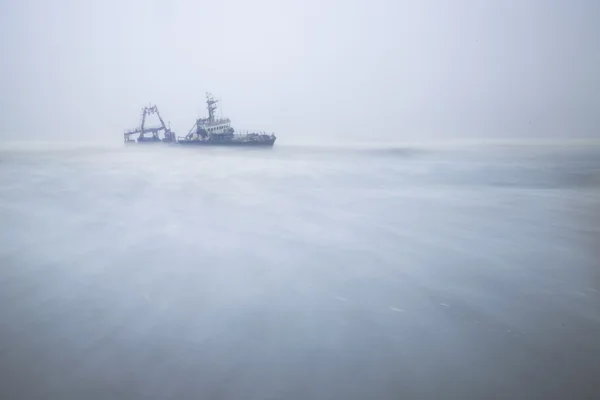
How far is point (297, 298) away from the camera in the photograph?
3.22 metres

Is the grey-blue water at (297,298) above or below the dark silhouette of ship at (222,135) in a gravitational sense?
below

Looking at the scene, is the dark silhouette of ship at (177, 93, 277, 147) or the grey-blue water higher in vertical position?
the dark silhouette of ship at (177, 93, 277, 147)

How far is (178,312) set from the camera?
9.68ft

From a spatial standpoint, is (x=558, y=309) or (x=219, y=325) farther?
(x=558, y=309)

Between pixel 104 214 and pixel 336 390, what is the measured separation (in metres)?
5.39

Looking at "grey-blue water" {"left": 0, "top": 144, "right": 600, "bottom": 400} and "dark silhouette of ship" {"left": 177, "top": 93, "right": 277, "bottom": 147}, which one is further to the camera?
"dark silhouette of ship" {"left": 177, "top": 93, "right": 277, "bottom": 147}

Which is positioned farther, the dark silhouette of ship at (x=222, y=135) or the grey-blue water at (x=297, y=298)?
the dark silhouette of ship at (x=222, y=135)

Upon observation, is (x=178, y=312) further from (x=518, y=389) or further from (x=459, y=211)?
(x=459, y=211)

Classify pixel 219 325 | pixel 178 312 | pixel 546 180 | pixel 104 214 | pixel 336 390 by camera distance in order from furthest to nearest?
pixel 546 180, pixel 104 214, pixel 178 312, pixel 219 325, pixel 336 390

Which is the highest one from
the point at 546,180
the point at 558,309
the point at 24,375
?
the point at 546,180

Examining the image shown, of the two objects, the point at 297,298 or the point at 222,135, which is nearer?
the point at 297,298

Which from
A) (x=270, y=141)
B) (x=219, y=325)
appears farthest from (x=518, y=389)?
(x=270, y=141)

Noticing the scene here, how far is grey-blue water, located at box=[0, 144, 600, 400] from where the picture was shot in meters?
2.17

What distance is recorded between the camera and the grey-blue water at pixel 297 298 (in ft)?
7.12
